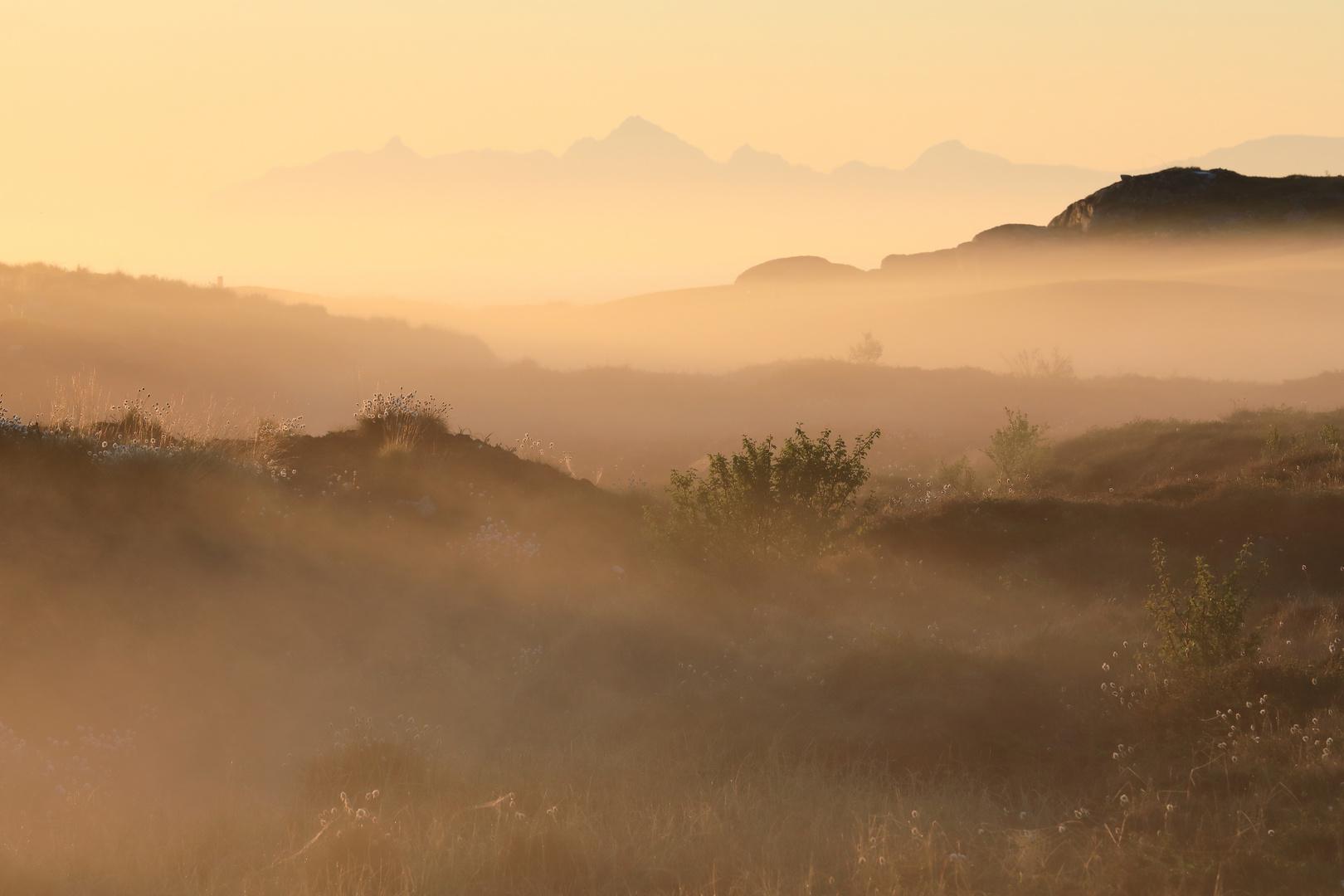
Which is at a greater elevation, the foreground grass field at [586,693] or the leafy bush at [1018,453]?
the leafy bush at [1018,453]

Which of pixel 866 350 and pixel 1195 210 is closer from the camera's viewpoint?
pixel 866 350

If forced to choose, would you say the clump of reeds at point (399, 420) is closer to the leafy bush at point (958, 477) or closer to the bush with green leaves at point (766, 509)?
the bush with green leaves at point (766, 509)

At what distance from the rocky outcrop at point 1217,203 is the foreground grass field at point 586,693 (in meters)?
85.6

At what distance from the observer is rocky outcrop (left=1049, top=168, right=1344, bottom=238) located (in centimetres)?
8512

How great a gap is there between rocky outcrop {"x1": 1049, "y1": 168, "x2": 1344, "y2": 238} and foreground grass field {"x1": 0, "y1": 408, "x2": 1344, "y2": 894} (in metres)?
85.6

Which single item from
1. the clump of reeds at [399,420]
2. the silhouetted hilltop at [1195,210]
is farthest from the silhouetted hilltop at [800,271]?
the clump of reeds at [399,420]

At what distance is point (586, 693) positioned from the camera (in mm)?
10508

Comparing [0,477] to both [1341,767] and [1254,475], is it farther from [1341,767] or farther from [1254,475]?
[1254,475]

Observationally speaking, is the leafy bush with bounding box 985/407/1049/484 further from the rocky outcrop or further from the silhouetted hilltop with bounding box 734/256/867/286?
the silhouetted hilltop with bounding box 734/256/867/286

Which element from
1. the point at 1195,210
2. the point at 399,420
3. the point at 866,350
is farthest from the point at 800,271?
the point at 399,420

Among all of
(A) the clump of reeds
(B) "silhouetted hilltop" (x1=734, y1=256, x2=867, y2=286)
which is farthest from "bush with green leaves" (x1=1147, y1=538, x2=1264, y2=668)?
(B) "silhouetted hilltop" (x1=734, y1=256, x2=867, y2=286)

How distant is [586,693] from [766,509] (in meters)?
4.51

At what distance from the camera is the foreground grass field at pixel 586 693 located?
6.30m

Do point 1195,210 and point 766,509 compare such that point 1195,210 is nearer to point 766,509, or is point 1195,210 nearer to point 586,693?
point 766,509
